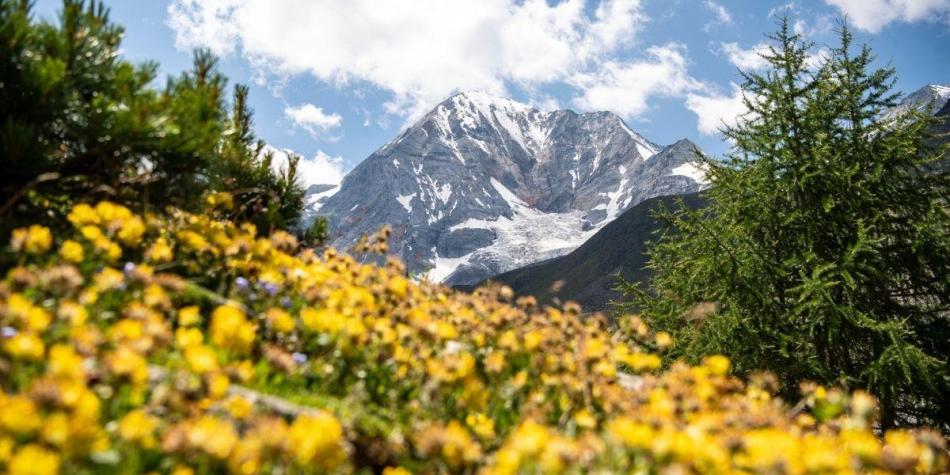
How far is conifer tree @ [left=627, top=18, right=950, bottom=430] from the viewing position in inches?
354

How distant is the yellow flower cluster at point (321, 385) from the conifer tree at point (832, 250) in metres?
5.72

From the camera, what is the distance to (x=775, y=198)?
10.6m

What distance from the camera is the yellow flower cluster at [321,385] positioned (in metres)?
2.01

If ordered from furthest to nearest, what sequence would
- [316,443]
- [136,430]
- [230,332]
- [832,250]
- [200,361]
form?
[832,250] < [230,332] < [200,361] < [316,443] < [136,430]

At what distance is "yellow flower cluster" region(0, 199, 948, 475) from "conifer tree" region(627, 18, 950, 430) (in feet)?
18.8

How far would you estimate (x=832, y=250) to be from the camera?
10102 mm

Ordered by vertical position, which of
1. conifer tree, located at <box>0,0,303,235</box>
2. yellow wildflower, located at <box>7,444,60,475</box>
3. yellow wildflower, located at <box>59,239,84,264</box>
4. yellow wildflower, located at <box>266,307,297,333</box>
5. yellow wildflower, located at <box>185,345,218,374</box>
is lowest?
yellow wildflower, located at <box>7,444,60,475</box>

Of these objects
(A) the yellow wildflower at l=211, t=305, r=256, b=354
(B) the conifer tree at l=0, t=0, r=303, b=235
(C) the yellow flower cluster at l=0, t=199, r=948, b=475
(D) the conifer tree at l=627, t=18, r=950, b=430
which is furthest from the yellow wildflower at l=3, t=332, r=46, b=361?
(D) the conifer tree at l=627, t=18, r=950, b=430

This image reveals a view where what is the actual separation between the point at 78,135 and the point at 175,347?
2394 millimetres

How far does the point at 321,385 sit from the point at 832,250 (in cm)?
1000

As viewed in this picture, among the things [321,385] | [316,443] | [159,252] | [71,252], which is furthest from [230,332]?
[159,252]

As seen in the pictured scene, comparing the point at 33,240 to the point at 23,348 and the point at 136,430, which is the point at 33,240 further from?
the point at 136,430

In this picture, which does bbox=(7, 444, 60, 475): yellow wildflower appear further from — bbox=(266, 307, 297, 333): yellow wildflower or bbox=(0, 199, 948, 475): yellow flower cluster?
bbox=(266, 307, 297, 333): yellow wildflower

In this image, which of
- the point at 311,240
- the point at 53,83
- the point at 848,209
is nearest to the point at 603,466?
the point at 53,83
